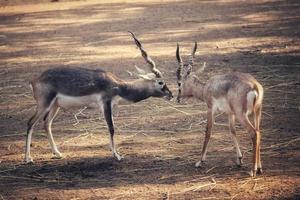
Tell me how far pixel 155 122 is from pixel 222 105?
8.25 feet

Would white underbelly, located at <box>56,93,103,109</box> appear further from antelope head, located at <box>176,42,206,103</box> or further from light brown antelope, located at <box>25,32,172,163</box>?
antelope head, located at <box>176,42,206,103</box>

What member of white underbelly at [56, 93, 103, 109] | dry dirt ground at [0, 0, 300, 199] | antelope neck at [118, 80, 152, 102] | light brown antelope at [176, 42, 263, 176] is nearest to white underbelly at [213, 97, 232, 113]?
light brown antelope at [176, 42, 263, 176]

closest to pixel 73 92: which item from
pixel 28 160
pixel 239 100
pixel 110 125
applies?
pixel 110 125

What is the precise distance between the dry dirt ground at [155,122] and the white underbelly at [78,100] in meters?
0.80

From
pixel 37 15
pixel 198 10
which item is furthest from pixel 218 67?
pixel 37 15

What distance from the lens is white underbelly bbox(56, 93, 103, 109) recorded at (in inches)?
328

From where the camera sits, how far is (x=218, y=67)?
43.9ft

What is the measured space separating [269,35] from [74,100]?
1020cm

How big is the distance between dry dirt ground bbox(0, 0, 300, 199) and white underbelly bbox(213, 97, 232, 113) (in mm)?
803

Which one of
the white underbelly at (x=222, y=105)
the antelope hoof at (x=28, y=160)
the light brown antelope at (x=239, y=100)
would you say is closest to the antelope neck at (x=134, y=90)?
the light brown antelope at (x=239, y=100)

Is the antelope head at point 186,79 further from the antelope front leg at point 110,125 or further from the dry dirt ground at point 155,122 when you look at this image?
the antelope front leg at point 110,125

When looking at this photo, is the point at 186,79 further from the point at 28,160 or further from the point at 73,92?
the point at 28,160

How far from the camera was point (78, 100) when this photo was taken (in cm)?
834

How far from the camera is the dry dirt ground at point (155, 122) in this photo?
281 inches
